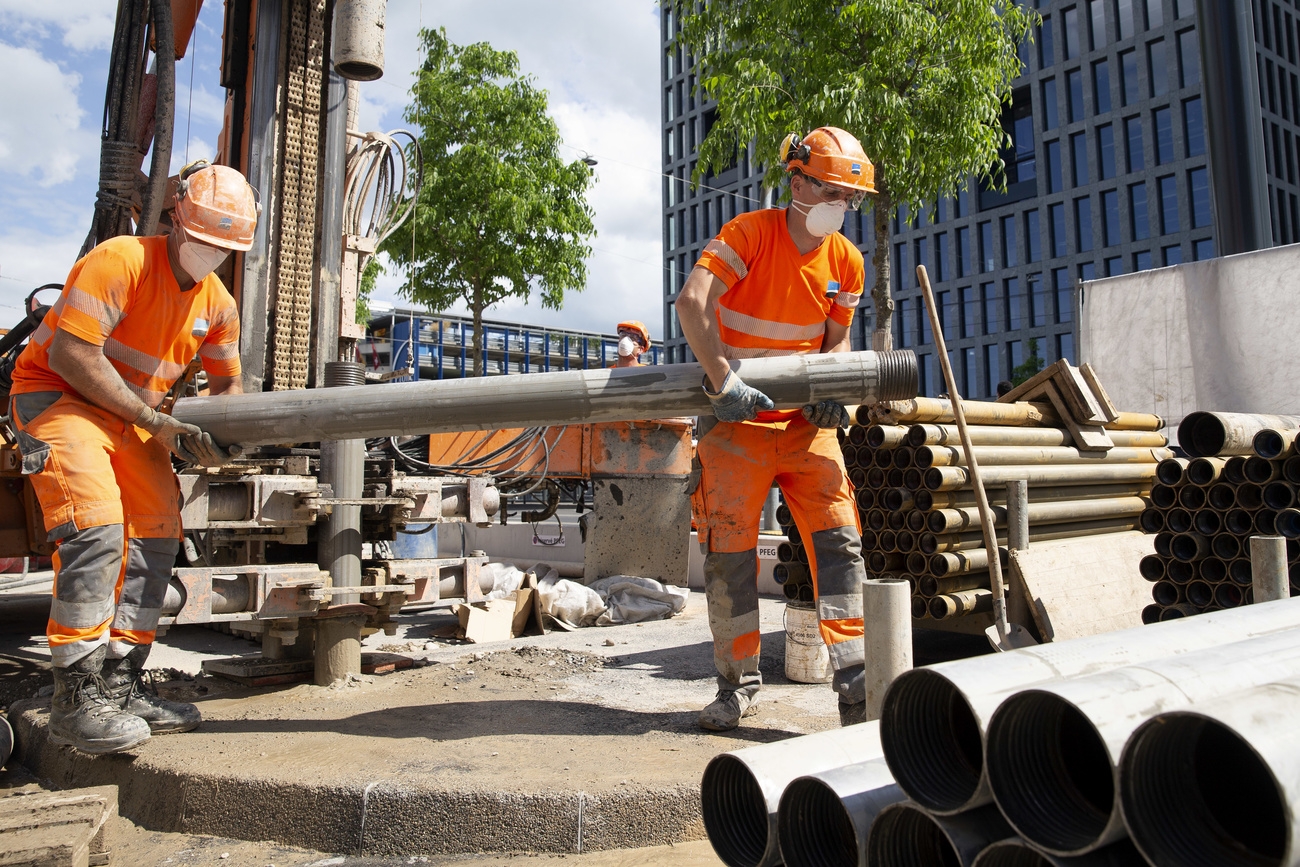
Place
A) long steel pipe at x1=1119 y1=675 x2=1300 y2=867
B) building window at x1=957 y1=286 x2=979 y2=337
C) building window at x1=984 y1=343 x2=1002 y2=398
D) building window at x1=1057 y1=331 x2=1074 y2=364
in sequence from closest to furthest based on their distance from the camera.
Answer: long steel pipe at x1=1119 y1=675 x2=1300 y2=867
building window at x1=1057 y1=331 x2=1074 y2=364
building window at x1=984 y1=343 x2=1002 y2=398
building window at x1=957 y1=286 x2=979 y2=337

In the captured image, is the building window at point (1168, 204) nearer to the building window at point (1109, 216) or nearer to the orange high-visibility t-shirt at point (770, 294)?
the building window at point (1109, 216)

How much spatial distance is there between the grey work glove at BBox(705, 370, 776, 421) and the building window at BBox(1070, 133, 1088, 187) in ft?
145

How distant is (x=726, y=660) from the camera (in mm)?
3613

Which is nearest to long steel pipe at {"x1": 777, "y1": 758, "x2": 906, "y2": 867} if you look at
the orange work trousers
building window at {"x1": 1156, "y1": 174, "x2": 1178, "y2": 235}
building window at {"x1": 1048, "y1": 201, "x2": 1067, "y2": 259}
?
the orange work trousers

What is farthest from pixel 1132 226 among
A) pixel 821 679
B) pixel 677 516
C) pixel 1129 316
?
pixel 821 679

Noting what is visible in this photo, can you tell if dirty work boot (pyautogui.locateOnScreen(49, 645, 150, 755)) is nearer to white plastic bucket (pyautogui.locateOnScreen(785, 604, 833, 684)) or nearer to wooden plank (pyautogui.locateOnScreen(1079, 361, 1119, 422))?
white plastic bucket (pyautogui.locateOnScreen(785, 604, 833, 684))

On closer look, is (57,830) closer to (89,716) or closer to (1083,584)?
(89,716)

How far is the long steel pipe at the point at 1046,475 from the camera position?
15.7 feet

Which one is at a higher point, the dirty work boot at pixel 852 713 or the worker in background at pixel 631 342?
the worker in background at pixel 631 342

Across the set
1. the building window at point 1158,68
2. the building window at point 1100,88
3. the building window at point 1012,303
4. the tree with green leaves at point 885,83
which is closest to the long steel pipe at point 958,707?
the tree with green leaves at point 885,83

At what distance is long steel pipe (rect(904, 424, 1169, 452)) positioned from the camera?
4.89 m

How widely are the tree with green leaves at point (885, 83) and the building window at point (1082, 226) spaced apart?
3487cm

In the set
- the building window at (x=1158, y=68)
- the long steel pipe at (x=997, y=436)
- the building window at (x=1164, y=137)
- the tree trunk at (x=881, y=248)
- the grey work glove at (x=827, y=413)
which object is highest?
the building window at (x=1158, y=68)

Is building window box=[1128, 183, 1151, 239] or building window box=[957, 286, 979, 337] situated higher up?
building window box=[1128, 183, 1151, 239]
